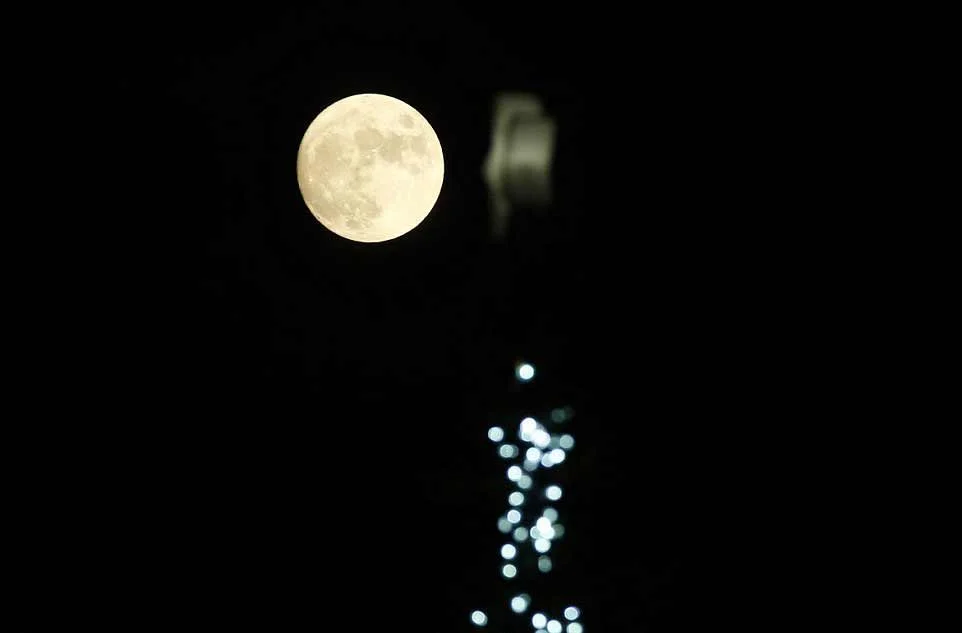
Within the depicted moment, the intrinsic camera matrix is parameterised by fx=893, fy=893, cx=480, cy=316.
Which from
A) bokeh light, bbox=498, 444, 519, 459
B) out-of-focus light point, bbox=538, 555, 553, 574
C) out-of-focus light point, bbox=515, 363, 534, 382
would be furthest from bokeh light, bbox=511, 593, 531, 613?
out-of-focus light point, bbox=515, 363, 534, 382

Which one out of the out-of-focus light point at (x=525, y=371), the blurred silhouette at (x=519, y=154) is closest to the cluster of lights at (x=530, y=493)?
the out-of-focus light point at (x=525, y=371)

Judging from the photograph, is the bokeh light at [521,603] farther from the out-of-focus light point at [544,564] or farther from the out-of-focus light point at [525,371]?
the out-of-focus light point at [525,371]

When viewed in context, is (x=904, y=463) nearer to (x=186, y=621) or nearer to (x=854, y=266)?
(x=854, y=266)


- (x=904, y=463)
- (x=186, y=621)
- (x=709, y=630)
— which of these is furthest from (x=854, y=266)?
(x=186, y=621)

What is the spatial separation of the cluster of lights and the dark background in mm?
56

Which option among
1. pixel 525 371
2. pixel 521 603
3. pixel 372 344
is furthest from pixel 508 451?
pixel 372 344

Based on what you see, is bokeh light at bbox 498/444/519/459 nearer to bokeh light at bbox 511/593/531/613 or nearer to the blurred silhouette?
bokeh light at bbox 511/593/531/613

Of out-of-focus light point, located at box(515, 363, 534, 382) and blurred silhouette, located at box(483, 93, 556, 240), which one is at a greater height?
blurred silhouette, located at box(483, 93, 556, 240)

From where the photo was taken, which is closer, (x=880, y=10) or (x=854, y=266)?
(x=880, y=10)

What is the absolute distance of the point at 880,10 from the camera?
3.00 metres

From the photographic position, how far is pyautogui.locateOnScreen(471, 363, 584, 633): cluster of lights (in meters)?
3.79

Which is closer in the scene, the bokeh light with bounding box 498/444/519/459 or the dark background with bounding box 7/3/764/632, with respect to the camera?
the dark background with bounding box 7/3/764/632

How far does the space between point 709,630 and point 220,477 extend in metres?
2.22

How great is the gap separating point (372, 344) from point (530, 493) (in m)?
0.99
